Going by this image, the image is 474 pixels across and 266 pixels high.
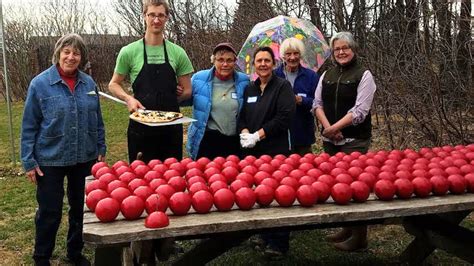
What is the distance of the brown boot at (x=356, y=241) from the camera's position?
4.59 m

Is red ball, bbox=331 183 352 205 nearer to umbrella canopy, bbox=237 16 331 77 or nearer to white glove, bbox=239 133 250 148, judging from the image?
white glove, bbox=239 133 250 148

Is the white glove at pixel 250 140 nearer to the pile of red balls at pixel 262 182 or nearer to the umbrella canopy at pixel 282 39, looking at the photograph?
the pile of red balls at pixel 262 182

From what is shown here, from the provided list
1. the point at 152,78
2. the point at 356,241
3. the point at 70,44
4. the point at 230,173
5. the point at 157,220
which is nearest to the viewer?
the point at 157,220

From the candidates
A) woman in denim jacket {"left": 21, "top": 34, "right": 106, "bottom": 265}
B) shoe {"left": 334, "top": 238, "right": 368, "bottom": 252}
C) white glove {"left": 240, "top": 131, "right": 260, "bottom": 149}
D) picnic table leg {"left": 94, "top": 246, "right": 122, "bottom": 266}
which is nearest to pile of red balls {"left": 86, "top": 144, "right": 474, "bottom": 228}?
picnic table leg {"left": 94, "top": 246, "right": 122, "bottom": 266}

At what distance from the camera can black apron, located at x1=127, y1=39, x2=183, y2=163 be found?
4160 mm

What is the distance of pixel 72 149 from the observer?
4.00m

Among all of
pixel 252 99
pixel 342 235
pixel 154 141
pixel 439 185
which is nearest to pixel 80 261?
pixel 154 141

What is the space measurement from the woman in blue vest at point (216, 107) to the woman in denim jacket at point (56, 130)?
83 centimetres

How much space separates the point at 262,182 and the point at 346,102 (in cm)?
172

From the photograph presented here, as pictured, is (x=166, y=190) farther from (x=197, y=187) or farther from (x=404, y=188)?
(x=404, y=188)

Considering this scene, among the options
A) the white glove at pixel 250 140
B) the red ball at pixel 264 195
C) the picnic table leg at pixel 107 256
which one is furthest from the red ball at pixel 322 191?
the white glove at pixel 250 140

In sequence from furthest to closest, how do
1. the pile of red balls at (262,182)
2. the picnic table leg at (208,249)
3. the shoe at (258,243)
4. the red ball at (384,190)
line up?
the shoe at (258,243) → the picnic table leg at (208,249) → the red ball at (384,190) → the pile of red balls at (262,182)

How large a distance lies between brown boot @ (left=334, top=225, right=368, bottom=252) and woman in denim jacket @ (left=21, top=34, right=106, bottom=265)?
2.24 meters

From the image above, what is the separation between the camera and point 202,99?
14.3 ft
